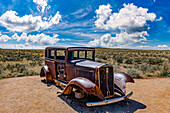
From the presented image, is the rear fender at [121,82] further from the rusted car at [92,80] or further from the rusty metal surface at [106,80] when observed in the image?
the rusty metal surface at [106,80]

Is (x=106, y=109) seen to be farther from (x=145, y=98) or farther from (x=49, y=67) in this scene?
(x=49, y=67)

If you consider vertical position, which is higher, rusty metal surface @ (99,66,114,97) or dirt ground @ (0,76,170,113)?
rusty metal surface @ (99,66,114,97)

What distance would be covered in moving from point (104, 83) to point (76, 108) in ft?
4.67

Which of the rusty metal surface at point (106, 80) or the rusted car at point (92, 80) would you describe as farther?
the rusty metal surface at point (106, 80)

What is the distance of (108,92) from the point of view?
14.5ft

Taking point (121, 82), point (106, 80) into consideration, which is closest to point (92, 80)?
point (106, 80)

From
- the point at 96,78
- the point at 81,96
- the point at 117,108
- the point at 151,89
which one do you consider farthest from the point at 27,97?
the point at 151,89

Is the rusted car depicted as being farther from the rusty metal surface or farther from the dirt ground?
the dirt ground

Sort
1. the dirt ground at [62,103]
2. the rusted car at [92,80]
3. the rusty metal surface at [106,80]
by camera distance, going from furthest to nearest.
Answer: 1. the rusty metal surface at [106,80]
2. the dirt ground at [62,103]
3. the rusted car at [92,80]

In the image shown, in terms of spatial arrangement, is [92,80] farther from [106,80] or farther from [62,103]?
[62,103]

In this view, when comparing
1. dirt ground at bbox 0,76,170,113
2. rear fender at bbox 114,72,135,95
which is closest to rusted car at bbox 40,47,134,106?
rear fender at bbox 114,72,135,95

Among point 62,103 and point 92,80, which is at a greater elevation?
point 92,80

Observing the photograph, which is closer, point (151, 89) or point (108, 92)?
point (108, 92)

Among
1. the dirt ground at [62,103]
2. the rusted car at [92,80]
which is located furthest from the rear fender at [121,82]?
the dirt ground at [62,103]
